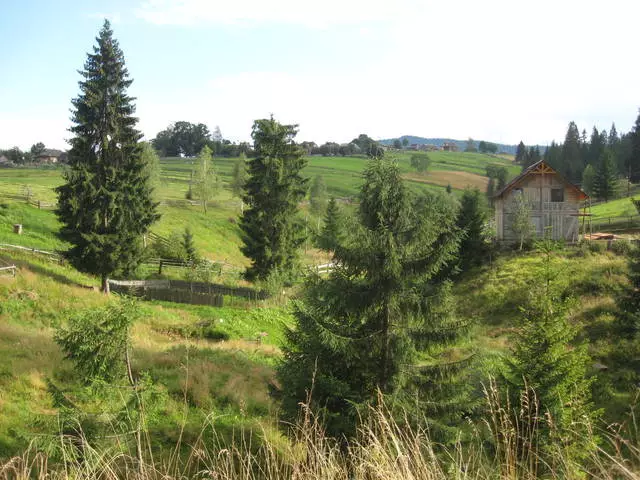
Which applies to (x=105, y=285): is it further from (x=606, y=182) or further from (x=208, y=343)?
(x=606, y=182)

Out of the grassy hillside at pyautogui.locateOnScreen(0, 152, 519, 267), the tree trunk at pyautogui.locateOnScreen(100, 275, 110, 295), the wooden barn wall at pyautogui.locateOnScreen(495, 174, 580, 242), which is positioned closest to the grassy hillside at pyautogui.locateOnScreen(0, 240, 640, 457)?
the tree trunk at pyautogui.locateOnScreen(100, 275, 110, 295)

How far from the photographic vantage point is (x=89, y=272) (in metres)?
29.9

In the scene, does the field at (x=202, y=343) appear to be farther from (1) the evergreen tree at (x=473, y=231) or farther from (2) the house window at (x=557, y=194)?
(2) the house window at (x=557, y=194)

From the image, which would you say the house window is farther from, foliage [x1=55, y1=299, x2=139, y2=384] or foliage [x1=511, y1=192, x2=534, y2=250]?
foliage [x1=55, y1=299, x2=139, y2=384]

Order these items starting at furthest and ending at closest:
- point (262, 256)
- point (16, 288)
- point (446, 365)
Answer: point (262, 256)
point (16, 288)
point (446, 365)

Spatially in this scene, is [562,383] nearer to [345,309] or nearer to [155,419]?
[345,309]

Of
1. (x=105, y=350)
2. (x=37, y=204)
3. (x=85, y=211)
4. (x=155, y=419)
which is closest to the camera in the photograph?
(x=105, y=350)

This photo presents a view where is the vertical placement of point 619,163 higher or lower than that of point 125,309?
higher

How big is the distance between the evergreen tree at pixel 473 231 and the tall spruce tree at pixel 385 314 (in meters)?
28.7

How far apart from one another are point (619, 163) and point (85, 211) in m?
108

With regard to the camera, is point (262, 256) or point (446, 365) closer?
point (446, 365)

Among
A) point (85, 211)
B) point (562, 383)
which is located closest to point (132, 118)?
point (85, 211)

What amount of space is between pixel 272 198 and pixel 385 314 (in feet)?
75.1

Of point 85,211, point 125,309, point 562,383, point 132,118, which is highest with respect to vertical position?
point 132,118
